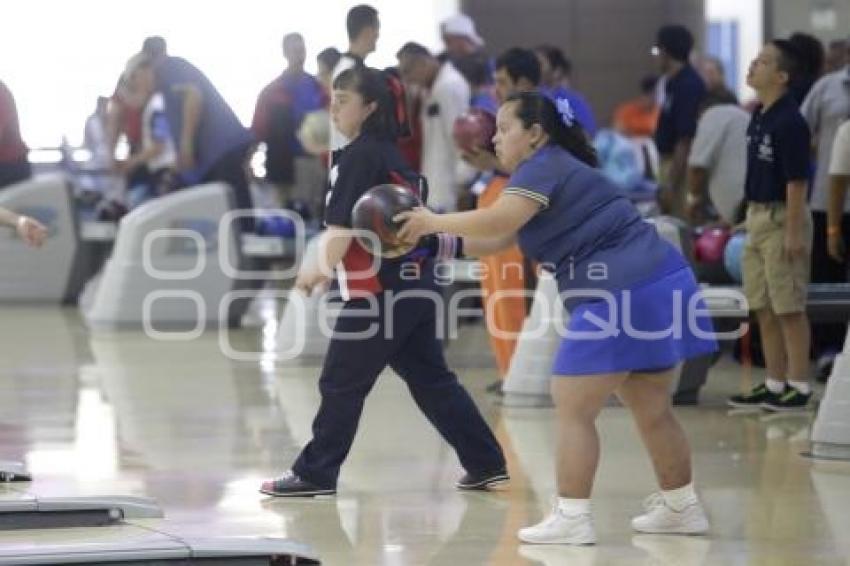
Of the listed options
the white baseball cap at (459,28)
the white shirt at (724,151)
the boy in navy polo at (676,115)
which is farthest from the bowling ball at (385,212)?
the white baseball cap at (459,28)

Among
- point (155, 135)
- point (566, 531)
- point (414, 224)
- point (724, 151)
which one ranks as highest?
point (414, 224)

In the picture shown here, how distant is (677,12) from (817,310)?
46.9ft

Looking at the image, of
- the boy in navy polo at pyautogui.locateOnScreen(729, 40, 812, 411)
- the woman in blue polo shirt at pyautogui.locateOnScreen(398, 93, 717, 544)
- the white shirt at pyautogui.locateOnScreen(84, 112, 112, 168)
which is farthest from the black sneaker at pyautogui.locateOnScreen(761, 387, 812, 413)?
the white shirt at pyautogui.locateOnScreen(84, 112, 112, 168)

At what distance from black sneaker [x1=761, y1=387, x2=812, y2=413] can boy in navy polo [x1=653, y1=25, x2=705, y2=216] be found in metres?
2.73

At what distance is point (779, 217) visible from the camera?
35.3 ft

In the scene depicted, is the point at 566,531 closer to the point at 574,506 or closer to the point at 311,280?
the point at 574,506

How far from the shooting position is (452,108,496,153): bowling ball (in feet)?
33.6

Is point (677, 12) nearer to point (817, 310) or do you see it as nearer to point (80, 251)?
point (80, 251)

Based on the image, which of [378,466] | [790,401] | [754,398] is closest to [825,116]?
[754,398]

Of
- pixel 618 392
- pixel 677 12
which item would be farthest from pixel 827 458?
pixel 677 12

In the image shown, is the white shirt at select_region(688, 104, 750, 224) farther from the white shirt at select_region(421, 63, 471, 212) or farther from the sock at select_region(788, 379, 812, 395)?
the white shirt at select_region(421, 63, 471, 212)

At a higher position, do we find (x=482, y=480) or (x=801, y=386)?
(x=482, y=480)

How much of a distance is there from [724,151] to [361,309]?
191 inches

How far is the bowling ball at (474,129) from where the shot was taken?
10.2 meters
